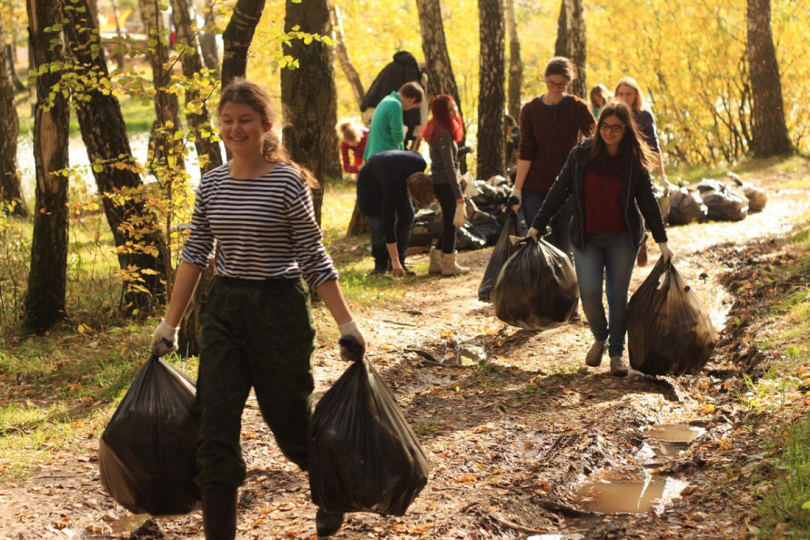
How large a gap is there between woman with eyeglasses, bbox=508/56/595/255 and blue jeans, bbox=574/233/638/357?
112 cm

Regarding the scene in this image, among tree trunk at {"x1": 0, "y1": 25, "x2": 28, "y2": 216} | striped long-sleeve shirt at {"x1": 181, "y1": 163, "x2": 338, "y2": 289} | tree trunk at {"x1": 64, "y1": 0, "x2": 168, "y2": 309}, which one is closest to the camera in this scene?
striped long-sleeve shirt at {"x1": 181, "y1": 163, "x2": 338, "y2": 289}

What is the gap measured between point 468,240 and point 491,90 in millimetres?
3348

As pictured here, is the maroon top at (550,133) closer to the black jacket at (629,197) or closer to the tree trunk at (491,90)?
the black jacket at (629,197)

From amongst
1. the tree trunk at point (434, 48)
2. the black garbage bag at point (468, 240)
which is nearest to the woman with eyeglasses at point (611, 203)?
the black garbage bag at point (468, 240)

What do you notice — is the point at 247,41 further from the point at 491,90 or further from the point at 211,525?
the point at 491,90

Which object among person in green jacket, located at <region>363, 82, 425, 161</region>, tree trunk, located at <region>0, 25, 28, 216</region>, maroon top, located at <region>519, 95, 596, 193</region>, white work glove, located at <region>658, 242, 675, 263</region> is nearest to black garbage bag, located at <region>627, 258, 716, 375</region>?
white work glove, located at <region>658, 242, 675, 263</region>

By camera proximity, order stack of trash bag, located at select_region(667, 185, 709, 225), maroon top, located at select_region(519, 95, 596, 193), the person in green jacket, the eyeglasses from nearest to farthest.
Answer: the eyeglasses → maroon top, located at select_region(519, 95, 596, 193) → the person in green jacket → stack of trash bag, located at select_region(667, 185, 709, 225)

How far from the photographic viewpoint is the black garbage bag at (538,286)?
666 cm

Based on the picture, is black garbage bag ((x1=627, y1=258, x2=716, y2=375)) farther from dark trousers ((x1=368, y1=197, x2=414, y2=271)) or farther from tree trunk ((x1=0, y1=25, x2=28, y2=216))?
tree trunk ((x1=0, y1=25, x2=28, y2=216))

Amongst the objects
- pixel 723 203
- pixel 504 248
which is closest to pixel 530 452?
pixel 504 248

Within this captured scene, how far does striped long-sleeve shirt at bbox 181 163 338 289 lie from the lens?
3500mm

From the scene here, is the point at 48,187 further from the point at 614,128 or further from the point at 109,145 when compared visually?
the point at 614,128

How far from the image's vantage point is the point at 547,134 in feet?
24.3

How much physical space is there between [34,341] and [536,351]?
13.4 ft
